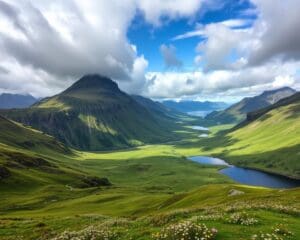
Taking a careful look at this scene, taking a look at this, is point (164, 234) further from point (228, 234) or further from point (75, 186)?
point (75, 186)

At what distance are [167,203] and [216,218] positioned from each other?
6497 centimetres

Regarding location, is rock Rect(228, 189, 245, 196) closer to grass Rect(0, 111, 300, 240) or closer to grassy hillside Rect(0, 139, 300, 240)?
grassy hillside Rect(0, 139, 300, 240)

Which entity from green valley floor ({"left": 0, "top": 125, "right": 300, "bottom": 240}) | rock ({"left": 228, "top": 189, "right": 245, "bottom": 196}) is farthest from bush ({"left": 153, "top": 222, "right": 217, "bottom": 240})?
rock ({"left": 228, "top": 189, "right": 245, "bottom": 196})

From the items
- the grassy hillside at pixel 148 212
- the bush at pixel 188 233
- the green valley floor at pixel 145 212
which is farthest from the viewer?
the grassy hillside at pixel 148 212

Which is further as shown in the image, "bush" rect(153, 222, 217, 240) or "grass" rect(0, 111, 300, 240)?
"grass" rect(0, 111, 300, 240)

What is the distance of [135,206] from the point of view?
99.8m

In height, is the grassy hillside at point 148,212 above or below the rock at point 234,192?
below

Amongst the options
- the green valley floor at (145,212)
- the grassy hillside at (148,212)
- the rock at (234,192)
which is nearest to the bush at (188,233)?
the green valley floor at (145,212)

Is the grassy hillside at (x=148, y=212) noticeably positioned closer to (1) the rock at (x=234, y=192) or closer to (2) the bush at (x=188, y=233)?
(1) the rock at (x=234, y=192)

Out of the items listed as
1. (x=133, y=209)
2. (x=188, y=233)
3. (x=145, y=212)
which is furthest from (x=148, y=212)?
(x=188, y=233)

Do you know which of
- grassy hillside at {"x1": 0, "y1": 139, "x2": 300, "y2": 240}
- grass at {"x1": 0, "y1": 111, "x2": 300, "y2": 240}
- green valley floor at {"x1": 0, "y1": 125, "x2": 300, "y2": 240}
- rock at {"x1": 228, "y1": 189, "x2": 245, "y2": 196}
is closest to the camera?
green valley floor at {"x1": 0, "y1": 125, "x2": 300, "y2": 240}

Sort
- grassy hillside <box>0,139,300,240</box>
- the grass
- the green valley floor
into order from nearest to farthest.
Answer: the green valley floor → grassy hillside <box>0,139,300,240</box> → the grass

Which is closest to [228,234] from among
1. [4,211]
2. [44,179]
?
[4,211]

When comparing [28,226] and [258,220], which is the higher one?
[258,220]
